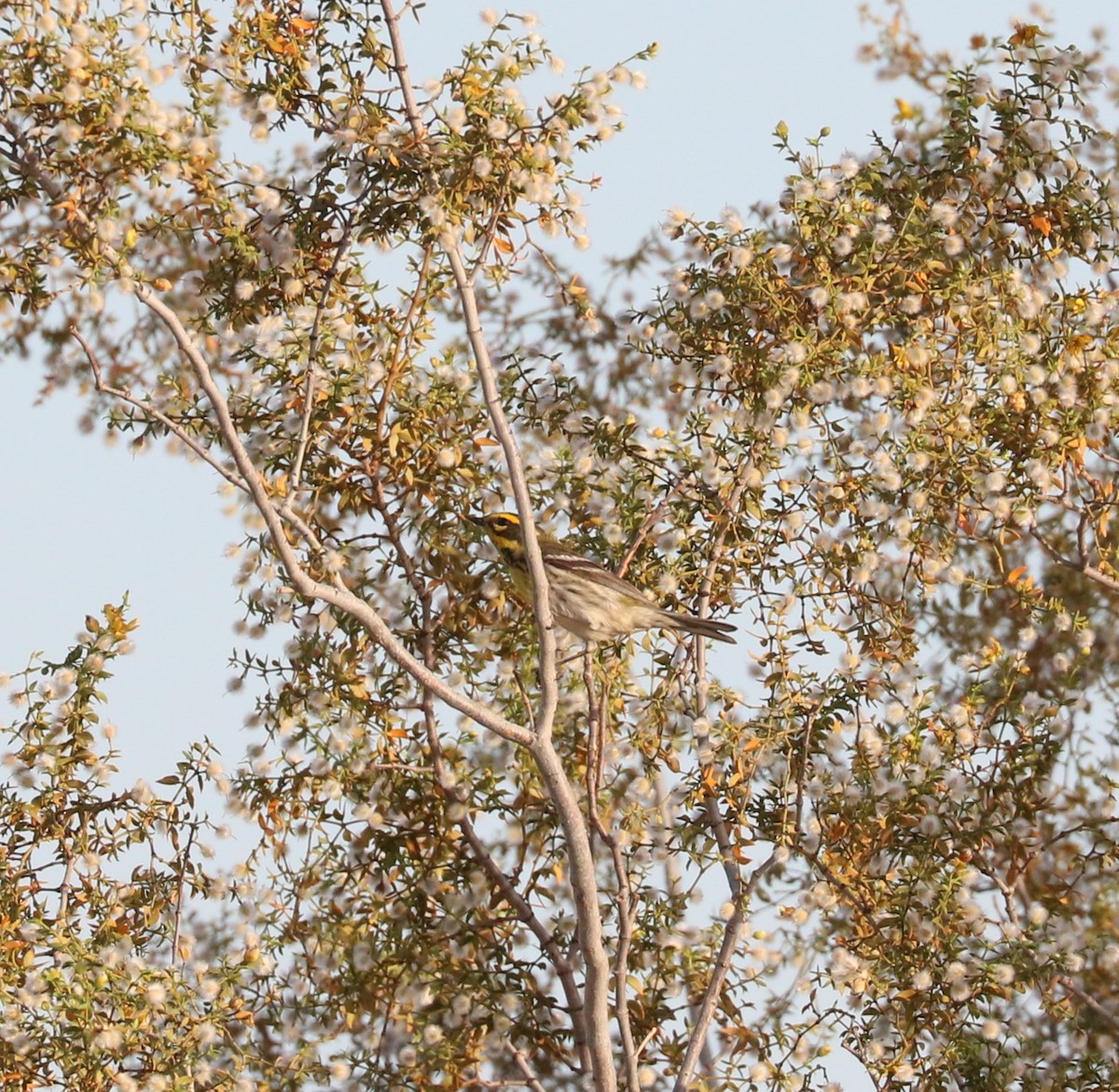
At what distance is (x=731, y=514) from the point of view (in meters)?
7.91

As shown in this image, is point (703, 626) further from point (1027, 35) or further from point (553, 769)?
point (1027, 35)

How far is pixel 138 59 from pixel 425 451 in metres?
2.03

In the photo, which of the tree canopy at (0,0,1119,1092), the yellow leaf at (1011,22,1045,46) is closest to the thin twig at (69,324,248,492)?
the tree canopy at (0,0,1119,1092)

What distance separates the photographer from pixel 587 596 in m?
7.82

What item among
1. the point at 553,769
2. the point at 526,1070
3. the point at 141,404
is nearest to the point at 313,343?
the point at 141,404

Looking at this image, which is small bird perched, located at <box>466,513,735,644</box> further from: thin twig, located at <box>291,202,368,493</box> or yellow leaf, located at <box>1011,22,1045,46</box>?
yellow leaf, located at <box>1011,22,1045,46</box>

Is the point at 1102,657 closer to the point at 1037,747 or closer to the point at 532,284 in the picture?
the point at 1037,747

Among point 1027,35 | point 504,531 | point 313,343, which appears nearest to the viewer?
point 313,343

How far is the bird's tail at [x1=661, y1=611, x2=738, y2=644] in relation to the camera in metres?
7.87

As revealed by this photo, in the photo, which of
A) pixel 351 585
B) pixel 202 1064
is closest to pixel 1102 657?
pixel 351 585

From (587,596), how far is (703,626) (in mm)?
543

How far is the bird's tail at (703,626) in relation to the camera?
310 inches

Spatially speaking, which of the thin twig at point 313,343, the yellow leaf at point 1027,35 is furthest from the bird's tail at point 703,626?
the yellow leaf at point 1027,35

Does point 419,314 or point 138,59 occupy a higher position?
point 138,59
